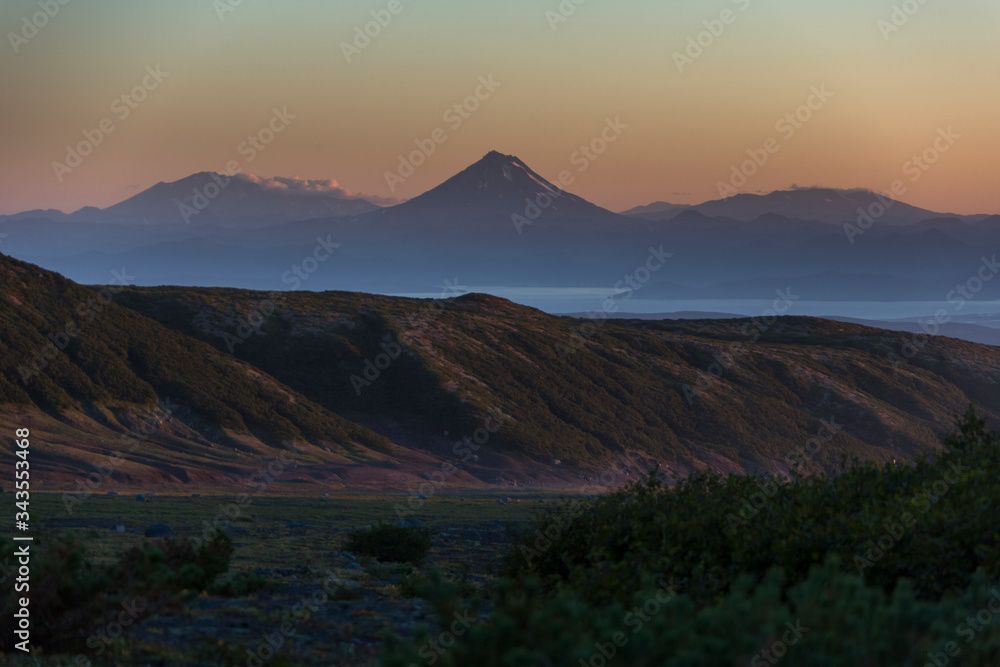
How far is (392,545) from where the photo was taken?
2231 centimetres

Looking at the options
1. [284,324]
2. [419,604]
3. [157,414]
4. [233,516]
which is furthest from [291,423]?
[419,604]

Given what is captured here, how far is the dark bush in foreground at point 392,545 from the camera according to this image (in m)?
22.2

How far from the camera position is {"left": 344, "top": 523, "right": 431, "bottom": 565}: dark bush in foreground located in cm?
2219

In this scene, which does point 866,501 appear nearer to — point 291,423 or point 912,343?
point 291,423
